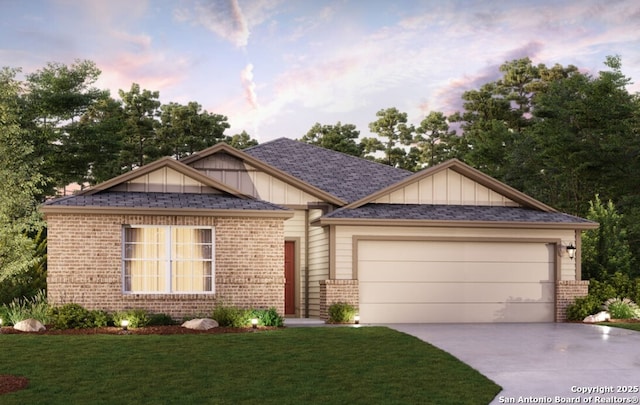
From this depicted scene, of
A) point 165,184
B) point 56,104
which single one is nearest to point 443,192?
point 165,184

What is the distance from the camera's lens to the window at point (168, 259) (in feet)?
69.2

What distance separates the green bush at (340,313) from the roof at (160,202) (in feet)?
9.44

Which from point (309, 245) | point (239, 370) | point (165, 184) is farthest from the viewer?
point (309, 245)

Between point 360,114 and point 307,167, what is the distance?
26.0 m

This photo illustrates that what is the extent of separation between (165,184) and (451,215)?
793 cm

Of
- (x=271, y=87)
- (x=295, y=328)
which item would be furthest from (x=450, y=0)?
(x=295, y=328)

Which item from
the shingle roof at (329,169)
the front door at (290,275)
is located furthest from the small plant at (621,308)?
the front door at (290,275)

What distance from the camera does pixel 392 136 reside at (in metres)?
57.3

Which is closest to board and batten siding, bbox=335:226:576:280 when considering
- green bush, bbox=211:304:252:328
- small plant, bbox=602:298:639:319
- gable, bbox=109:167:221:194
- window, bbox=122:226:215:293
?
small plant, bbox=602:298:639:319

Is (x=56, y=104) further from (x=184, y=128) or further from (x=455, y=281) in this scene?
(x=455, y=281)

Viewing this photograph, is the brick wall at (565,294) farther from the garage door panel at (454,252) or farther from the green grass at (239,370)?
the green grass at (239,370)

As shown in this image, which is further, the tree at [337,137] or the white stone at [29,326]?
the tree at [337,137]

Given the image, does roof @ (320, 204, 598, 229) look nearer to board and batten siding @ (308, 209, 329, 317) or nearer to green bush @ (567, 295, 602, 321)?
board and batten siding @ (308, 209, 329, 317)

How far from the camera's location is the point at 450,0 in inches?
1262
